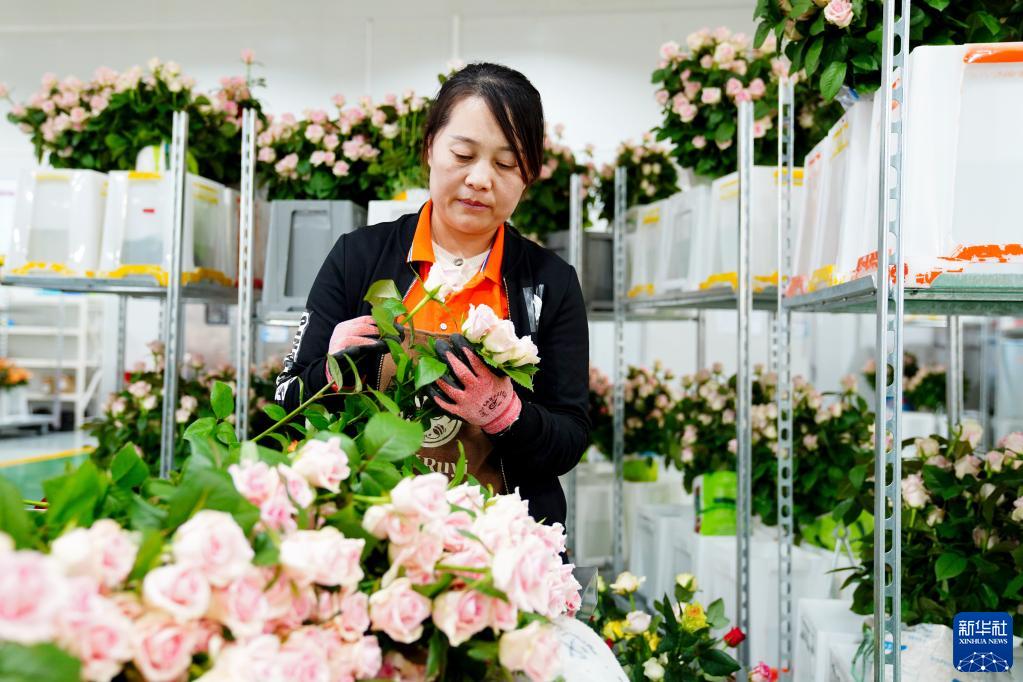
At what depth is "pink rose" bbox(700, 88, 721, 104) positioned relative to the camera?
8.93 ft

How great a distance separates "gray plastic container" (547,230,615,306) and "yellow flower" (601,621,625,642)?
188 centimetres

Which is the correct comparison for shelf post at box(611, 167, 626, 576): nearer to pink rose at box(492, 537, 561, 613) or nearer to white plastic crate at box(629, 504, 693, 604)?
white plastic crate at box(629, 504, 693, 604)

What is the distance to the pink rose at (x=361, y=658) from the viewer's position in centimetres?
52

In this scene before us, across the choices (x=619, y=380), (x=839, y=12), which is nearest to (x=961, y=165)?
(x=839, y=12)

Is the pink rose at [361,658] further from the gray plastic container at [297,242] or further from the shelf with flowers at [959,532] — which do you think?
the gray plastic container at [297,242]

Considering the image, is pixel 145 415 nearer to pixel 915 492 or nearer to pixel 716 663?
pixel 716 663

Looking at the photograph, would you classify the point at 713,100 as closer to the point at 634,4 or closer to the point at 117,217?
the point at 117,217

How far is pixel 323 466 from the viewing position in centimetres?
56

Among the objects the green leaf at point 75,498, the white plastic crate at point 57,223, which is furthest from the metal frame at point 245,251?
the green leaf at point 75,498

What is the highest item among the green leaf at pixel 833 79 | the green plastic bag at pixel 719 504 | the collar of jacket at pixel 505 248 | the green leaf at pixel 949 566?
the green leaf at pixel 833 79

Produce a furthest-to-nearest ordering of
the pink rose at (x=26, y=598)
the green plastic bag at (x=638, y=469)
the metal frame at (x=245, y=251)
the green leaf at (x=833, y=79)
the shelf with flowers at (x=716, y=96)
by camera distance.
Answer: the green plastic bag at (x=638, y=469), the shelf with flowers at (x=716, y=96), the metal frame at (x=245, y=251), the green leaf at (x=833, y=79), the pink rose at (x=26, y=598)

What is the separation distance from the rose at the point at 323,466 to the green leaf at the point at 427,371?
276mm

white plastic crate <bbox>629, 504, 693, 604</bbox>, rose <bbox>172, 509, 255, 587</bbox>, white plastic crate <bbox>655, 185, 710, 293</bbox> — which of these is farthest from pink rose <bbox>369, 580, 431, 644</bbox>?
white plastic crate <bbox>629, 504, 693, 604</bbox>

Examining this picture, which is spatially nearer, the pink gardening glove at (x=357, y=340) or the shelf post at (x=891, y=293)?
the pink gardening glove at (x=357, y=340)
